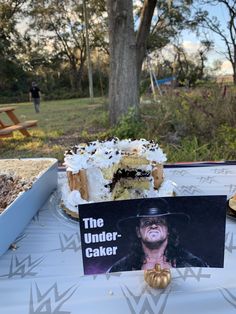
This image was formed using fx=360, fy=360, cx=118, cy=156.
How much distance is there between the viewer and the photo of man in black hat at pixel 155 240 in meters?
0.61

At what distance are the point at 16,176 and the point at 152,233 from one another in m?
0.53

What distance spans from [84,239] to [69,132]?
4.72m

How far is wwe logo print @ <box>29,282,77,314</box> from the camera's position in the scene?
582 mm

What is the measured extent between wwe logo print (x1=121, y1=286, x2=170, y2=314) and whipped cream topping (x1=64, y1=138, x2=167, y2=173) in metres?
0.36

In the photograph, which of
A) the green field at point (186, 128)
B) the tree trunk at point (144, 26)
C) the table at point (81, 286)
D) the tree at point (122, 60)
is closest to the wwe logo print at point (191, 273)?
the table at point (81, 286)

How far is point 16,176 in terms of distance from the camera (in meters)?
1.01

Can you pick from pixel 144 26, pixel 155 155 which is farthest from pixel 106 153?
pixel 144 26

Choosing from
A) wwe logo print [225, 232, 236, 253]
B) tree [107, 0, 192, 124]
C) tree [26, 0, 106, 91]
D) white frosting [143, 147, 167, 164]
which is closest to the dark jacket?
wwe logo print [225, 232, 236, 253]

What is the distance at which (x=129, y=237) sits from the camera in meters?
0.63

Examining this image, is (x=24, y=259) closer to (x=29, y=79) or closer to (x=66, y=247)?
(x=66, y=247)

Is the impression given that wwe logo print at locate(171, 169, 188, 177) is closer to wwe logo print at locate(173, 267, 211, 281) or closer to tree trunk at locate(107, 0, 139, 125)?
wwe logo print at locate(173, 267, 211, 281)

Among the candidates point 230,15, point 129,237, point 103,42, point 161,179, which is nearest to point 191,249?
point 129,237

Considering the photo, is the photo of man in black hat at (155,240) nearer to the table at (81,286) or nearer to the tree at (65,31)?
the table at (81,286)

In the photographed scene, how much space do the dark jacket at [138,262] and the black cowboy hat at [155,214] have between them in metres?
0.06
